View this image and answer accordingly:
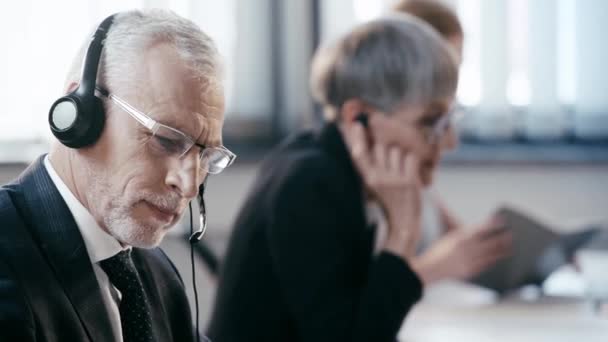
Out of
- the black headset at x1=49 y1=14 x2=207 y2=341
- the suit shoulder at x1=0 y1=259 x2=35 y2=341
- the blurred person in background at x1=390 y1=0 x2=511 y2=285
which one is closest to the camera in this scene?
the suit shoulder at x1=0 y1=259 x2=35 y2=341

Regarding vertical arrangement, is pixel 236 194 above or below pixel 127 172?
below

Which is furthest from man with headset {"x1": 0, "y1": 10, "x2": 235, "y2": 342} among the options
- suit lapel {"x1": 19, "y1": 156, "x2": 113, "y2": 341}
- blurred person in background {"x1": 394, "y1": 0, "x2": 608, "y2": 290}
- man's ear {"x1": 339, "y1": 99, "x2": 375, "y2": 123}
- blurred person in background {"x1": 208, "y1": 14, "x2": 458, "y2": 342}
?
blurred person in background {"x1": 394, "y1": 0, "x2": 608, "y2": 290}

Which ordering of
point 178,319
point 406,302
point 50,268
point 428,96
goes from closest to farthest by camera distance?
point 50,268 → point 178,319 → point 406,302 → point 428,96

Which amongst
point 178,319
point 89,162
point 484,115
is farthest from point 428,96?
point 484,115

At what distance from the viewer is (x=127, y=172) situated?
87cm

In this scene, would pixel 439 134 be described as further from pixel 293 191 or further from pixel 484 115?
pixel 484 115

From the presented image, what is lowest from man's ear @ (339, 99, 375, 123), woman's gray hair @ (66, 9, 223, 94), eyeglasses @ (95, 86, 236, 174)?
man's ear @ (339, 99, 375, 123)

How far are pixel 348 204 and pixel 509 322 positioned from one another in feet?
1.41

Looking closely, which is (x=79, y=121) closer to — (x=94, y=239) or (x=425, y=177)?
(x=94, y=239)

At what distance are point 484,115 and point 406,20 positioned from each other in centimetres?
126

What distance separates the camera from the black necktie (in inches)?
35.4

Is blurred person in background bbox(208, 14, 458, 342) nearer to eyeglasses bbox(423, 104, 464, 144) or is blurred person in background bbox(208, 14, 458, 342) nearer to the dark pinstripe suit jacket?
eyeglasses bbox(423, 104, 464, 144)

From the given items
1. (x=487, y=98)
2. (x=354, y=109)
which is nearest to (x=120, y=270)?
(x=354, y=109)

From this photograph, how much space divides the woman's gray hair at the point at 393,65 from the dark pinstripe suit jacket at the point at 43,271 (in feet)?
2.84
